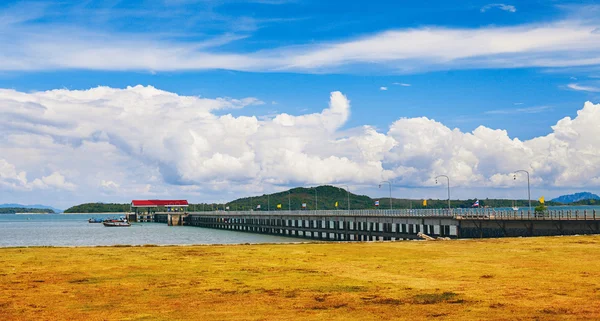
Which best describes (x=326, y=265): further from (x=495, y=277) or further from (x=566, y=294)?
(x=566, y=294)

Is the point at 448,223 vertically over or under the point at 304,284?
under

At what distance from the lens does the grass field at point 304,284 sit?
18.9 metres

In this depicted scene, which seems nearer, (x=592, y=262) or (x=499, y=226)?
(x=592, y=262)

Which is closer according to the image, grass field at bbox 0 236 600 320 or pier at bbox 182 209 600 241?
grass field at bbox 0 236 600 320

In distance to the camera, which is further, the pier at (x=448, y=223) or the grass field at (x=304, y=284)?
the pier at (x=448, y=223)

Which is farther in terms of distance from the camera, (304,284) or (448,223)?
(448,223)

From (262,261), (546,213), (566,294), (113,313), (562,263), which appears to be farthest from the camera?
(546,213)

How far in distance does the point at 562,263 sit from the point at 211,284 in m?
16.6

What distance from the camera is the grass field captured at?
1889cm

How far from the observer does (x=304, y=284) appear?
2481 cm

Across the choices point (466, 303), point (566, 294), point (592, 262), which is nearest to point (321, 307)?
point (466, 303)

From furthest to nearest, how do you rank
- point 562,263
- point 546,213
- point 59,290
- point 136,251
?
point 546,213
point 136,251
point 562,263
point 59,290

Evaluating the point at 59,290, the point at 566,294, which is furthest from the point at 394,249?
the point at 59,290

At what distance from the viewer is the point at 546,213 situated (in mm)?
69500
